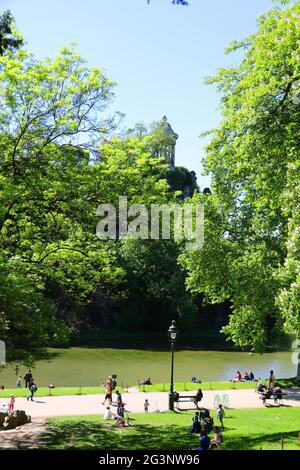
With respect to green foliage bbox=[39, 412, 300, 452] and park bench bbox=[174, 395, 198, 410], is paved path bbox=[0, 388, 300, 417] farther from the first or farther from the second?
green foliage bbox=[39, 412, 300, 452]

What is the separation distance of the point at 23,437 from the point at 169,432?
5.10 metres

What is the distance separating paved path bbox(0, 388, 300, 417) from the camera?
73.1ft

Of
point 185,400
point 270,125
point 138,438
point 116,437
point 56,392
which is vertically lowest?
point 56,392

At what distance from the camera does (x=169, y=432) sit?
671 inches

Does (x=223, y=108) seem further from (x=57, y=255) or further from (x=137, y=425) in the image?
(x=137, y=425)

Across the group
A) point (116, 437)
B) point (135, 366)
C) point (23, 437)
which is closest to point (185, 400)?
point (116, 437)

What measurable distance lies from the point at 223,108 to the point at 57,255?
788 centimetres

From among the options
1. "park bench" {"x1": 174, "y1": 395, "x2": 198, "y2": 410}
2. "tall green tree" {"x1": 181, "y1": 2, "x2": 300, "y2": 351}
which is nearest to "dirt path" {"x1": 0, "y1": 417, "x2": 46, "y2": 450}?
"park bench" {"x1": 174, "y1": 395, "x2": 198, "y2": 410}

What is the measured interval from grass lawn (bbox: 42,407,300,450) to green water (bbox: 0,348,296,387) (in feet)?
48.4

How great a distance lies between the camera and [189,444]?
14.3 m

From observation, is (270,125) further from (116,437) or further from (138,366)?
(138,366)

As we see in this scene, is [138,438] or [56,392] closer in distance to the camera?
[138,438]

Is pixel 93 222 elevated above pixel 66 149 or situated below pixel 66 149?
below
